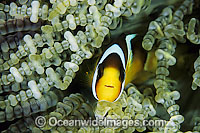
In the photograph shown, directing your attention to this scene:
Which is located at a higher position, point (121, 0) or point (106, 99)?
point (121, 0)

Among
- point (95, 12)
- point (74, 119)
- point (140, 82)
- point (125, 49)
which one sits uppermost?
point (95, 12)

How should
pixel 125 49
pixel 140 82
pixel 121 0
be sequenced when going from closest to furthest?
pixel 121 0 → pixel 125 49 → pixel 140 82

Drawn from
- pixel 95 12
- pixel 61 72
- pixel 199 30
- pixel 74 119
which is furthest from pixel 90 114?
pixel 199 30

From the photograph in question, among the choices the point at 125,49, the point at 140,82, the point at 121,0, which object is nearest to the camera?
the point at 121,0

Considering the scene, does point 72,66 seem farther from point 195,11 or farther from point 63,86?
point 195,11

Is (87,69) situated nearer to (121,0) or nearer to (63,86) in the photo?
(63,86)

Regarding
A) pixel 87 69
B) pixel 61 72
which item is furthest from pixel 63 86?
pixel 87 69

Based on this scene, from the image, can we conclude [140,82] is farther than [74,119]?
Yes
